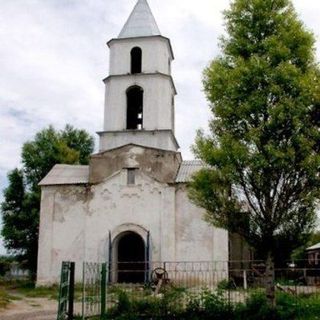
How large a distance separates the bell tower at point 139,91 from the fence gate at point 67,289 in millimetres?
12736

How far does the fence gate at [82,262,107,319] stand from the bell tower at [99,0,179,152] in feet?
33.2

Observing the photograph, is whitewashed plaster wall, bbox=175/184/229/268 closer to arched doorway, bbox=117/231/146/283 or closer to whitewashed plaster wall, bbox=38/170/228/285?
whitewashed plaster wall, bbox=38/170/228/285

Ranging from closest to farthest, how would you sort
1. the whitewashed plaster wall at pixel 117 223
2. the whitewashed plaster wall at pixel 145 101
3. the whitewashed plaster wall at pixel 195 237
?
the whitewashed plaster wall at pixel 195 237, the whitewashed plaster wall at pixel 117 223, the whitewashed plaster wall at pixel 145 101

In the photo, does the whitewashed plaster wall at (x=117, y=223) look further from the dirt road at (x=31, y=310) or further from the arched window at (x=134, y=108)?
the dirt road at (x=31, y=310)

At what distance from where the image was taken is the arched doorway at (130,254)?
22.5m

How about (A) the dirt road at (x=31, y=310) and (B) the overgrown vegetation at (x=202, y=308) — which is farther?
(A) the dirt road at (x=31, y=310)

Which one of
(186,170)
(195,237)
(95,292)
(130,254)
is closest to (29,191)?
(130,254)

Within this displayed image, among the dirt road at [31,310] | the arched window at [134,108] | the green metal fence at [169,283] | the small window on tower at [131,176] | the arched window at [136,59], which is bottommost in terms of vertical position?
the dirt road at [31,310]

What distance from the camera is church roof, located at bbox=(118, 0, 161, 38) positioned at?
2427 cm

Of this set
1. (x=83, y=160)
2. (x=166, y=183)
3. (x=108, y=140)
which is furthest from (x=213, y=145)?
(x=83, y=160)

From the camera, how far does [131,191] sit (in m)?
22.1

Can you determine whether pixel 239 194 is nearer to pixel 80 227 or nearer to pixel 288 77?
pixel 288 77

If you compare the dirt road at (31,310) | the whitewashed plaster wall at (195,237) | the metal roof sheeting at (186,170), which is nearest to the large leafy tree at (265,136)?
the dirt road at (31,310)

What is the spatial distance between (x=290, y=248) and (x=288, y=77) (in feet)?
14.2
